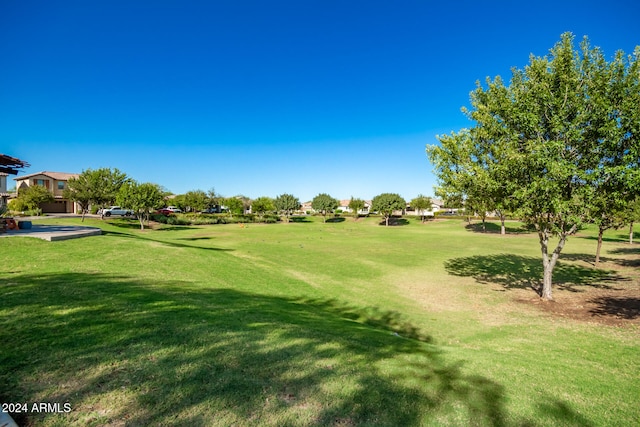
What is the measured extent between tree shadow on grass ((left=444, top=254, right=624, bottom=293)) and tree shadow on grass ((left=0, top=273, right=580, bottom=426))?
15.1m

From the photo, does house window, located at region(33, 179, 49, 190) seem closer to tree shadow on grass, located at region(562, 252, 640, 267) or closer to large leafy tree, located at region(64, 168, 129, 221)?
large leafy tree, located at region(64, 168, 129, 221)

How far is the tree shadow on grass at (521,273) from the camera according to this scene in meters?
18.6

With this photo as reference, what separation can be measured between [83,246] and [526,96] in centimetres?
2340

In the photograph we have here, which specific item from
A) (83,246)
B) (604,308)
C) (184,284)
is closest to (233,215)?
(83,246)

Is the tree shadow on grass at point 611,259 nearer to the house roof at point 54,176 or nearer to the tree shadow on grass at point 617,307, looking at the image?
the tree shadow on grass at point 617,307

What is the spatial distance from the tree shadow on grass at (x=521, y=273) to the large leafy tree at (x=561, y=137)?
4.00 metres

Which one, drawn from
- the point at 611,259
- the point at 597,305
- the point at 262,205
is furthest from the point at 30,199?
the point at 611,259

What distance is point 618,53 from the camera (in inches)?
512

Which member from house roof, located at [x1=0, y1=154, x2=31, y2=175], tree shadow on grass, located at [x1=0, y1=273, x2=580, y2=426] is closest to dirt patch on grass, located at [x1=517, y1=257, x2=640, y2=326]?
tree shadow on grass, located at [x1=0, y1=273, x2=580, y2=426]

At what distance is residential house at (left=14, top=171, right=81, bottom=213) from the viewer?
72.8 meters

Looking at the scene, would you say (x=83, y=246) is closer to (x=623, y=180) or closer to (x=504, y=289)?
(x=504, y=289)

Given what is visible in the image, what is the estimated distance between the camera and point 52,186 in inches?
3009

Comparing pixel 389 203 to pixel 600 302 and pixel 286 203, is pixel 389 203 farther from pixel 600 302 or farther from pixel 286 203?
pixel 600 302

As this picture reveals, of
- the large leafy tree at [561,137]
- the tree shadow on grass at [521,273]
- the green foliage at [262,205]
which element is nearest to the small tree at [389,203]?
Answer: the green foliage at [262,205]
